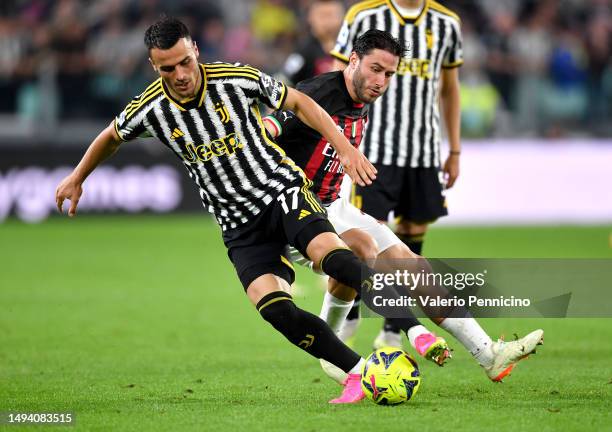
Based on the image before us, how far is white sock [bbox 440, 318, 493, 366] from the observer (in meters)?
6.43

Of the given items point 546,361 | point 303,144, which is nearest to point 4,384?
point 303,144

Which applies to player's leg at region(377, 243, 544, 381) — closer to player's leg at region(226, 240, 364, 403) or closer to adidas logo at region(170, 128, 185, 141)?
player's leg at region(226, 240, 364, 403)

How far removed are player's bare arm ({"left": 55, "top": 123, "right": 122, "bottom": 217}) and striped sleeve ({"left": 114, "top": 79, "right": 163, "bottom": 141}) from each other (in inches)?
3.0

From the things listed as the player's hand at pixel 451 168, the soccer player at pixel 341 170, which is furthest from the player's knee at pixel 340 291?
the player's hand at pixel 451 168

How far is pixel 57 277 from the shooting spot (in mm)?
12320

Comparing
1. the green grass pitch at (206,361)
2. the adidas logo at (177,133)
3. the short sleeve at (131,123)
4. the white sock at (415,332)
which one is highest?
the short sleeve at (131,123)

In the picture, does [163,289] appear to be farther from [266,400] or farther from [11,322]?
[266,400]

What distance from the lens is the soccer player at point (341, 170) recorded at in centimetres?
623

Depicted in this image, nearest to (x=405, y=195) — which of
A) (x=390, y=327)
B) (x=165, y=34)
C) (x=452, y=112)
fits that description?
(x=452, y=112)

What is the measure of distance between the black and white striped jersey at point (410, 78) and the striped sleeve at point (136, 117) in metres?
1.86

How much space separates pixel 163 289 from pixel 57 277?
1.60 metres

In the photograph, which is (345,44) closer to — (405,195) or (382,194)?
(382,194)

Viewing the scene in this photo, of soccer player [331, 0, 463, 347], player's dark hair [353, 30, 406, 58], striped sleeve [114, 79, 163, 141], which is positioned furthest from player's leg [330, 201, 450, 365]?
striped sleeve [114, 79, 163, 141]

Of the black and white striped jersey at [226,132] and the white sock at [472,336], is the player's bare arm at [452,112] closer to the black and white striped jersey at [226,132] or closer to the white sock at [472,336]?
the white sock at [472,336]
